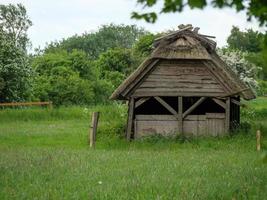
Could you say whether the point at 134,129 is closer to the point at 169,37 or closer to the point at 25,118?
the point at 169,37

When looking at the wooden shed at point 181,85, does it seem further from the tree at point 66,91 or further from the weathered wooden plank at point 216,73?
the tree at point 66,91

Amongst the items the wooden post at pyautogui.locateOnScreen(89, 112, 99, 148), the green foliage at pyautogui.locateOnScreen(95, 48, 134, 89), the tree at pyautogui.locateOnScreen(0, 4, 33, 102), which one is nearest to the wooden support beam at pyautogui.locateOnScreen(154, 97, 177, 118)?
the wooden post at pyautogui.locateOnScreen(89, 112, 99, 148)

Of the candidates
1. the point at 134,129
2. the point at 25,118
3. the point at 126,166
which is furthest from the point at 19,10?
the point at 126,166

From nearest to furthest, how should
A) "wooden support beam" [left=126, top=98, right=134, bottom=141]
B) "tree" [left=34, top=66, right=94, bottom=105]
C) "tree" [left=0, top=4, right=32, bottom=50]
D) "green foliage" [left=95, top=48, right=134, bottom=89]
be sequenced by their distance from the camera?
"wooden support beam" [left=126, top=98, right=134, bottom=141]
"tree" [left=34, top=66, right=94, bottom=105]
"green foliage" [left=95, top=48, right=134, bottom=89]
"tree" [left=0, top=4, right=32, bottom=50]

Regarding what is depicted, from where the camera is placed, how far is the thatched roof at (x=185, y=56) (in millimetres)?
23625

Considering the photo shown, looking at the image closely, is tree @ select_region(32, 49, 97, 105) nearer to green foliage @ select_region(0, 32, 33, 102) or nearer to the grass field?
green foliage @ select_region(0, 32, 33, 102)

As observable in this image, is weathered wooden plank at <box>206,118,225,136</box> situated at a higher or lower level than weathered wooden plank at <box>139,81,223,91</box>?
lower

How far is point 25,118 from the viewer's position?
35656 mm

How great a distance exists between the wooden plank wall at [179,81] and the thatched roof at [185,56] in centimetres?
31

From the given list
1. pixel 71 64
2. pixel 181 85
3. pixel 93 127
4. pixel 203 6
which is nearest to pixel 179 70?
pixel 181 85

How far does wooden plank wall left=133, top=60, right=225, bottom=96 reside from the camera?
79.1ft

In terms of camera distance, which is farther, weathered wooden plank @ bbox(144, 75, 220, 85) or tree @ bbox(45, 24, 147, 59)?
tree @ bbox(45, 24, 147, 59)

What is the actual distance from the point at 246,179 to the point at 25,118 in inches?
1039

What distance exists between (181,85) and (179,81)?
19cm
